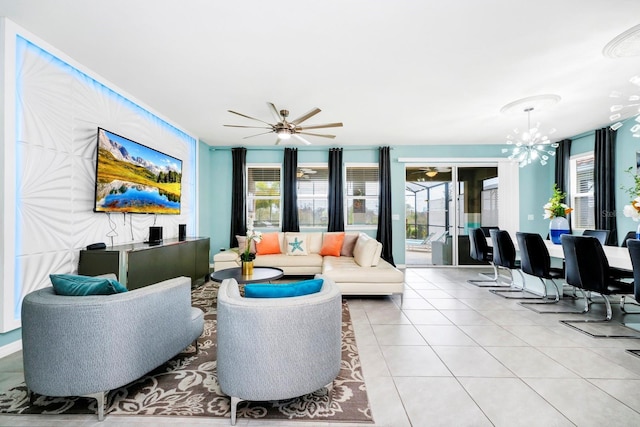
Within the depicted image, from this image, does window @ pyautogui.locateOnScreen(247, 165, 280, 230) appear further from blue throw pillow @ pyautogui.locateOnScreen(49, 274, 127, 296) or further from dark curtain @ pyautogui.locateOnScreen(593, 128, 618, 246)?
dark curtain @ pyautogui.locateOnScreen(593, 128, 618, 246)

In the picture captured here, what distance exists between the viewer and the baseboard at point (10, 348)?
2.29 meters

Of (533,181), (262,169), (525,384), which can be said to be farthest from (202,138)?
(533,181)

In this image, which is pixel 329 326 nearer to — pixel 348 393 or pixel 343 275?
pixel 348 393

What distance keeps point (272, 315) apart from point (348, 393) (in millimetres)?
843

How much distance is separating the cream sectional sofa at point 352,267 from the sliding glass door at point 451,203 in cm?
221

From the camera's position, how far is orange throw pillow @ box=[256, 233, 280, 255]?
529 cm

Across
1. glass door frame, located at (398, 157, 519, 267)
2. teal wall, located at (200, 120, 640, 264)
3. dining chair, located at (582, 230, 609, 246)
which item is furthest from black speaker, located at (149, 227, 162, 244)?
dining chair, located at (582, 230, 609, 246)

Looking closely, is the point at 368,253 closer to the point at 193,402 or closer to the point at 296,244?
the point at 296,244

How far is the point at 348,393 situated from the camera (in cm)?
184

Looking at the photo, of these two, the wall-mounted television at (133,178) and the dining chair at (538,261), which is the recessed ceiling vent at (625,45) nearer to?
the dining chair at (538,261)

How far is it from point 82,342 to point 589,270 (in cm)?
422

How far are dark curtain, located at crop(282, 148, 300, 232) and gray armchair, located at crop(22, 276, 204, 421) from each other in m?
4.48

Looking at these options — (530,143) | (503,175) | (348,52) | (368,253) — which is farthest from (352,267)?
(503,175)

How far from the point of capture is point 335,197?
6.14 m
